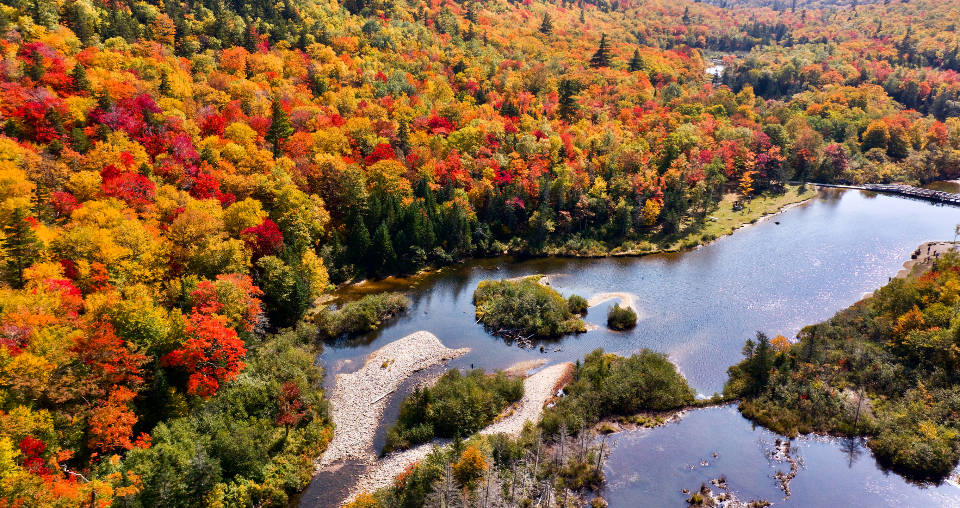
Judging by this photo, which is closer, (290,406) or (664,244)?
(290,406)

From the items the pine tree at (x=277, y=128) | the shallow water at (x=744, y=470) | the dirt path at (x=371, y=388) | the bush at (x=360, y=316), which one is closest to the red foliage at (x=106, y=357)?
the dirt path at (x=371, y=388)

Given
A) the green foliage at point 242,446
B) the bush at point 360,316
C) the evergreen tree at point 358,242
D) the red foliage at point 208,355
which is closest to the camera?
the green foliage at point 242,446

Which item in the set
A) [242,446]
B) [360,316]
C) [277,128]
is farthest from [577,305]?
[277,128]

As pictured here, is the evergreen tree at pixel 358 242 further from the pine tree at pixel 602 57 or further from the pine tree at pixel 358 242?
the pine tree at pixel 602 57

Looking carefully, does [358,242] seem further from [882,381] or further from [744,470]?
[882,381]

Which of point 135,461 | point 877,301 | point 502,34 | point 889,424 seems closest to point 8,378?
point 135,461

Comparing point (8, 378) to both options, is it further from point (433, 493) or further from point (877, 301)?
point (877, 301)

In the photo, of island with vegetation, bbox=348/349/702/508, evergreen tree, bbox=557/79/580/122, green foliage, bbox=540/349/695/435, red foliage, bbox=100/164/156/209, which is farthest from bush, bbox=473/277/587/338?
evergreen tree, bbox=557/79/580/122
